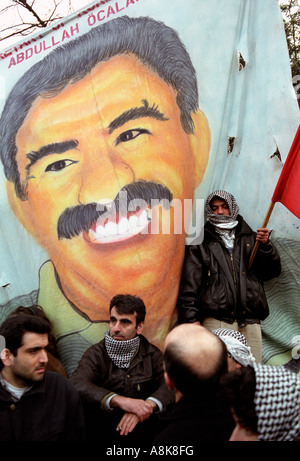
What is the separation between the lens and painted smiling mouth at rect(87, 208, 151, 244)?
3.61 m

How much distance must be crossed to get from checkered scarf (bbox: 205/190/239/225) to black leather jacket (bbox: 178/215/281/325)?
68 mm

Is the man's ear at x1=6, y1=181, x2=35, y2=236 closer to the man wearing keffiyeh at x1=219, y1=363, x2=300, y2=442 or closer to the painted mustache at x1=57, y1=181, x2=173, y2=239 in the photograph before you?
the painted mustache at x1=57, y1=181, x2=173, y2=239

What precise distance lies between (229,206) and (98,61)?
165 centimetres

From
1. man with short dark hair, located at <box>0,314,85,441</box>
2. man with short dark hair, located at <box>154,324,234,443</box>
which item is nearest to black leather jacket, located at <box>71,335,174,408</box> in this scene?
man with short dark hair, located at <box>0,314,85,441</box>

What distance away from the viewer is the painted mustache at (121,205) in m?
3.66

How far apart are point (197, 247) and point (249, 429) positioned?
199cm

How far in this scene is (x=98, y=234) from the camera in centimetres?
367

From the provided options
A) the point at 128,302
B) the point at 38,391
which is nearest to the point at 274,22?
the point at 128,302

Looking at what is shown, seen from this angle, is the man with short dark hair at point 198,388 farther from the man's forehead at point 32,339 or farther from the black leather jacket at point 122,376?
the black leather jacket at point 122,376

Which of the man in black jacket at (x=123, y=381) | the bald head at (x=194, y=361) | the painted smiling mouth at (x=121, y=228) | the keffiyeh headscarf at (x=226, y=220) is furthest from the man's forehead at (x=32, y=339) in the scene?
the keffiyeh headscarf at (x=226, y=220)

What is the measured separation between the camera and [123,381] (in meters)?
2.94

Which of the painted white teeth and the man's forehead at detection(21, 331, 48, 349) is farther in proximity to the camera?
the painted white teeth
